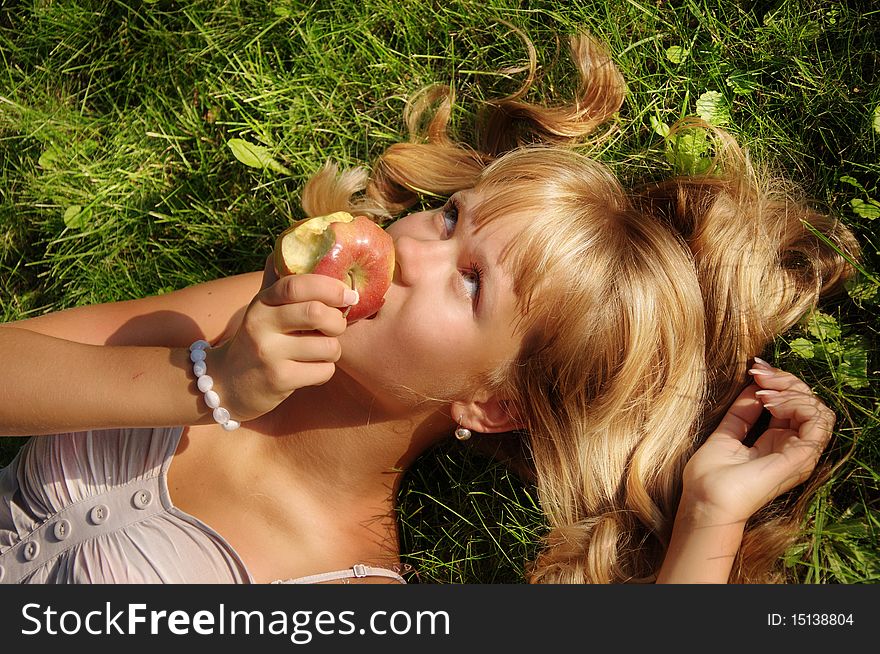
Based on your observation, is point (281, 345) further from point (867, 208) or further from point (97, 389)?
point (867, 208)

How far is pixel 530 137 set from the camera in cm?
296

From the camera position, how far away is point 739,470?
2.29 m

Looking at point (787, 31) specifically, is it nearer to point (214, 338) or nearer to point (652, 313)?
point (652, 313)

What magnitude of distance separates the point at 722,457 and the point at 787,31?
5.36 ft

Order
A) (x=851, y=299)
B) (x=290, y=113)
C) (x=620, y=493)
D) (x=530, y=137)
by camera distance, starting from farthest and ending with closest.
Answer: (x=290, y=113) → (x=530, y=137) → (x=851, y=299) → (x=620, y=493)

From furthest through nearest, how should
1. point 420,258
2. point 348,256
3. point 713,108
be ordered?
point 713,108 → point 420,258 → point 348,256

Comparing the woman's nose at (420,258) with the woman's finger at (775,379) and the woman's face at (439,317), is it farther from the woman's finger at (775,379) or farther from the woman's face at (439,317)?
the woman's finger at (775,379)

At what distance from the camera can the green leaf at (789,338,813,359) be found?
2.62 meters

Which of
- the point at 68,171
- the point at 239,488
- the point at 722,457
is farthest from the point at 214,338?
the point at 722,457

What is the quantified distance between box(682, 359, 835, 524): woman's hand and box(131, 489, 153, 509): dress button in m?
1.59

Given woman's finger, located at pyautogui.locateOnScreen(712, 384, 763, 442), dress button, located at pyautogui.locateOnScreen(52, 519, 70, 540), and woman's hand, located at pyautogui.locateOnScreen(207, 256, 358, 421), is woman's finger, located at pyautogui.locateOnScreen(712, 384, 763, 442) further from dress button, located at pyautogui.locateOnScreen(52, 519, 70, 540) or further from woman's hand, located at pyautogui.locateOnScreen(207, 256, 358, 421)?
dress button, located at pyautogui.locateOnScreen(52, 519, 70, 540)

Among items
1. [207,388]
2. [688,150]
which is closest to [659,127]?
[688,150]

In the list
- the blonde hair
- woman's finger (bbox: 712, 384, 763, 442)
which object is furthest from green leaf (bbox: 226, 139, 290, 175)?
woman's finger (bbox: 712, 384, 763, 442)

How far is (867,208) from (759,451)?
0.99m
